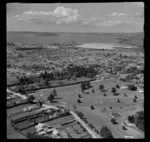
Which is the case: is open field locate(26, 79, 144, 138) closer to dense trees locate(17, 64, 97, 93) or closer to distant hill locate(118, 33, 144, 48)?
dense trees locate(17, 64, 97, 93)

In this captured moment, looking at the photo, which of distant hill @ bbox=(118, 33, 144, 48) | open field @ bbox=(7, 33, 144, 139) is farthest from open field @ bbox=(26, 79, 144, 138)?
distant hill @ bbox=(118, 33, 144, 48)

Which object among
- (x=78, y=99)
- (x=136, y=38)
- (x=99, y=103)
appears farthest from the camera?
(x=136, y=38)

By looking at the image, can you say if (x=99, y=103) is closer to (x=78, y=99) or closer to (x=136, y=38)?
(x=78, y=99)

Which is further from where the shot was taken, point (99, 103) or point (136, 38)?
point (136, 38)

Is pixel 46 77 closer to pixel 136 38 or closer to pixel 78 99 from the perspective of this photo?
pixel 78 99

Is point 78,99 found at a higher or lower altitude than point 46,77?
lower

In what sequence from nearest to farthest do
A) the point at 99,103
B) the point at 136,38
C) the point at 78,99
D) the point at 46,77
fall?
1. the point at 99,103
2. the point at 78,99
3. the point at 136,38
4. the point at 46,77

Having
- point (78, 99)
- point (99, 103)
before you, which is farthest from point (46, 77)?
point (99, 103)

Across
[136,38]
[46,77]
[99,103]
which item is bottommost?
[99,103]

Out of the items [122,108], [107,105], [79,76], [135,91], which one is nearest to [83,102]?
[107,105]

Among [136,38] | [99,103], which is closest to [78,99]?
[99,103]

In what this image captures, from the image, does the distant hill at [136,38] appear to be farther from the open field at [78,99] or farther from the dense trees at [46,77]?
the dense trees at [46,77]
